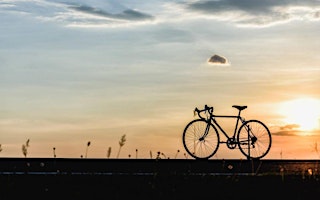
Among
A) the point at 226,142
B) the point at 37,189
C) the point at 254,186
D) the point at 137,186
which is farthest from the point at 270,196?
the point at 226,142

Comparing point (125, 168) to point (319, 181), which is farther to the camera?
point (125, 168)

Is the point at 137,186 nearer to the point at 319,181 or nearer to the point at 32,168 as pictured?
the point at 319,181

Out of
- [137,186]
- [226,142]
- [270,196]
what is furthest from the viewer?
[226,142]

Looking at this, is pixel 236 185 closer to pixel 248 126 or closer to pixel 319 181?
pixel 319 181

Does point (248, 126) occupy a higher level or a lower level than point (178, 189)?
higher

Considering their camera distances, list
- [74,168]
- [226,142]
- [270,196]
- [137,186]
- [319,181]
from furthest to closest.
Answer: [226,142], [74,168], [319,181], [137,186], [270,196]

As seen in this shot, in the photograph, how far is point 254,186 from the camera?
11.3m

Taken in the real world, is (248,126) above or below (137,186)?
above

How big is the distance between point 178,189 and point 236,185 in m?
1.25

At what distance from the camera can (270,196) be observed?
10.2m

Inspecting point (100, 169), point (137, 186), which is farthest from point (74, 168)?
point (137, 186)

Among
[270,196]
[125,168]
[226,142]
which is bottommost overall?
[270,196]

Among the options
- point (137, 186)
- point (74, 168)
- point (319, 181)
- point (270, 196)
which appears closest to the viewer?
point (270, 196)

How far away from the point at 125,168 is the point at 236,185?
6.23m
